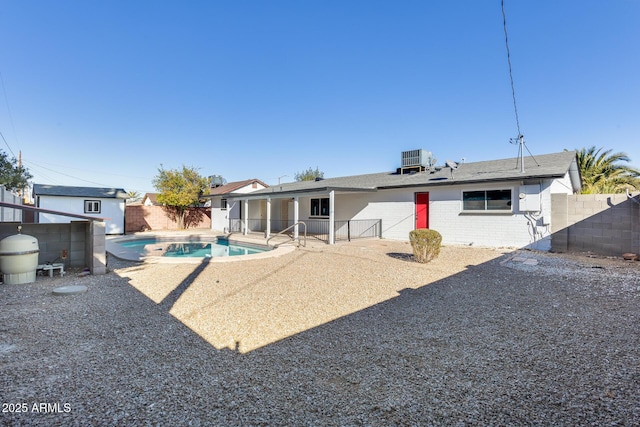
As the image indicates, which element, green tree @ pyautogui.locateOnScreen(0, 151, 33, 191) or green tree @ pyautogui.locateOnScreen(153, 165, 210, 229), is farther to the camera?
green tree @ pyautogui.locateOnScreen(153, 165, 210, 229)

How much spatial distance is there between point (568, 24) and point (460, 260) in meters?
8.15

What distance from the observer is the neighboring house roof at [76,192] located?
1811 centimetres

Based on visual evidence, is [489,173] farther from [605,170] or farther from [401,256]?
[605,170]

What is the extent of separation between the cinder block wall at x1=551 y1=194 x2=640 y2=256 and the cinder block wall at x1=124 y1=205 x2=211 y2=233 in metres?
24.0

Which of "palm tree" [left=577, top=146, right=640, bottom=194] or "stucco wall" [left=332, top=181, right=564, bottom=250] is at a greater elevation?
"palm tree" [left=577, top=146, right=640, bottom=194]

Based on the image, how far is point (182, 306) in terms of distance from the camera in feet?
16.9

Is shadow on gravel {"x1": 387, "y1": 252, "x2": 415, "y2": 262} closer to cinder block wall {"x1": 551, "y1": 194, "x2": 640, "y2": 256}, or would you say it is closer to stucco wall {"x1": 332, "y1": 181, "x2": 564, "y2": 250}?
stucco wall {"x1": 332, "y1": 181, "x2": 564, "y2": 250}

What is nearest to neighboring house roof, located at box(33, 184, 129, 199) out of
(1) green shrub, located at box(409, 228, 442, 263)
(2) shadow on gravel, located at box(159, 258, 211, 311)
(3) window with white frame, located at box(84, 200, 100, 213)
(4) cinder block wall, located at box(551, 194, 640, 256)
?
(3) window with white frame, located at box(84, 200, 100, 213)

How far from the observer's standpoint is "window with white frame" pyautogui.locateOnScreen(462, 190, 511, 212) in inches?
473

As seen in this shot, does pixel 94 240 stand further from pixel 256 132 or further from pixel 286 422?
pixel 256 132

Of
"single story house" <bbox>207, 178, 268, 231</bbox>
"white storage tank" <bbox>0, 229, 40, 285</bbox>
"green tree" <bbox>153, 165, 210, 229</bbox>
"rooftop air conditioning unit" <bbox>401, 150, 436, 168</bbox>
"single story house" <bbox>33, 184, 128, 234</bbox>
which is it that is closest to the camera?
"white storage tank" <bbox>0, 229, 40, 285</bbox>

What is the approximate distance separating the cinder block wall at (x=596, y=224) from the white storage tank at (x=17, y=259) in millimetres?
15205

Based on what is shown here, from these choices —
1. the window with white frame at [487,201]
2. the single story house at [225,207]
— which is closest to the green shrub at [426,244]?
the window with white frame at [487,201]

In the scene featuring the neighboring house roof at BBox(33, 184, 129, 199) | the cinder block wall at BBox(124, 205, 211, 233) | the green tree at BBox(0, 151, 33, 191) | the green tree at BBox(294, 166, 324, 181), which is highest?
the green tree at BBox(294, 166, 324, 181)
